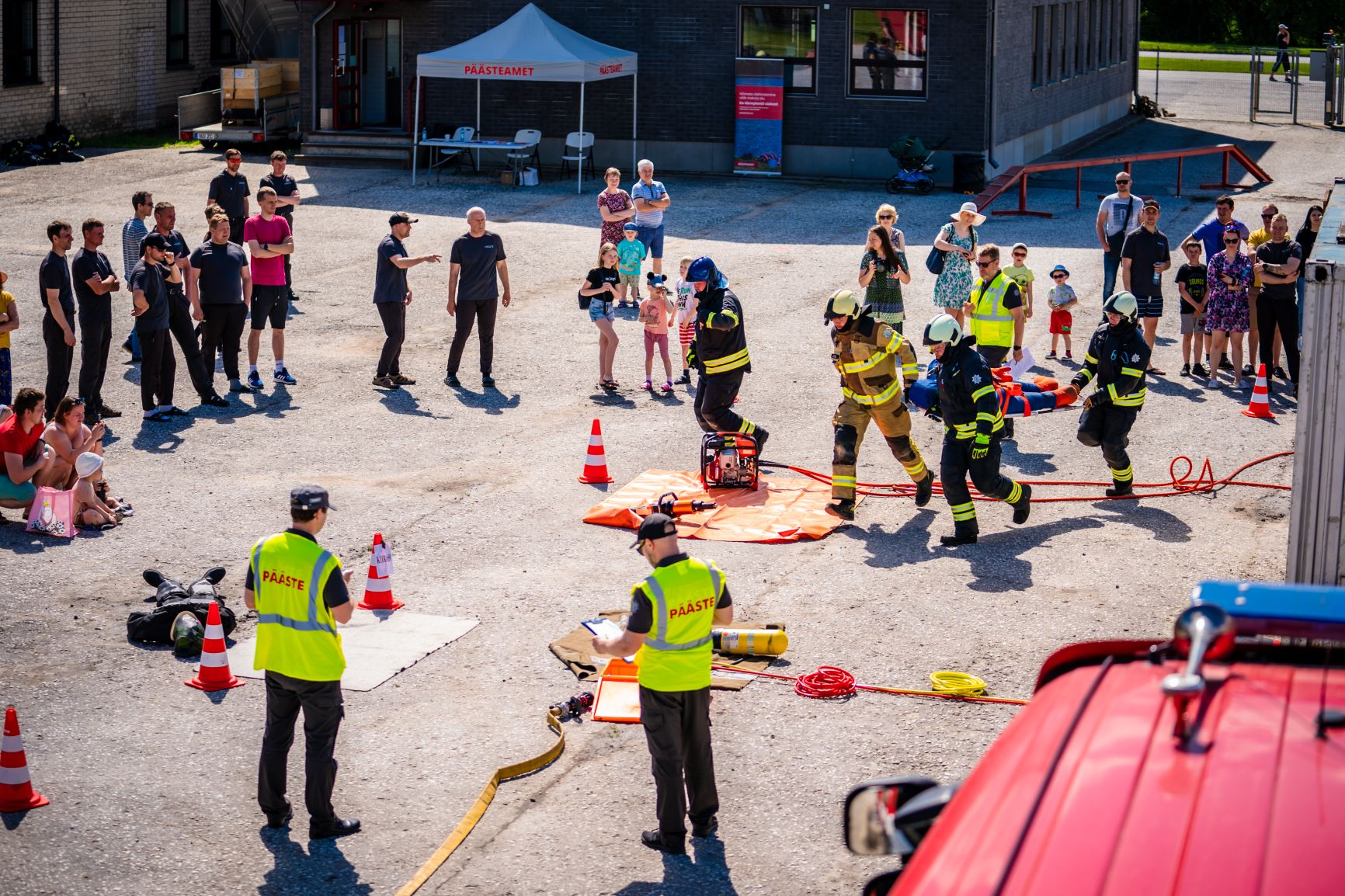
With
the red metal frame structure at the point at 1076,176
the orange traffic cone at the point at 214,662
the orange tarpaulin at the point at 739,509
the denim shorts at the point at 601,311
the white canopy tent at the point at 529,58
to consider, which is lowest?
the orange traffic cone at the point at 214,662

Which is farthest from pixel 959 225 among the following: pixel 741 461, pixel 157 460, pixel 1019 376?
pixel 157 460

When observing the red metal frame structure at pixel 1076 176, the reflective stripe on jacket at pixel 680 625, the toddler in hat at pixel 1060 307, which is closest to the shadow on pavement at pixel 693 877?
the reflective stripe on jacket at pixel 680 625

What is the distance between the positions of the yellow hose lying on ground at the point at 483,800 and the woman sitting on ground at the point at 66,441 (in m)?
5.42

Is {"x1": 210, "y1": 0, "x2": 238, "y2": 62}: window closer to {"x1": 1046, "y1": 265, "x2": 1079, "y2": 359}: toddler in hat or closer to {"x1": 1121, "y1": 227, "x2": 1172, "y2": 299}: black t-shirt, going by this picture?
{"x1": 1046, "y1": 265, "x2": 1079, "y2": 359}: toddler in hat

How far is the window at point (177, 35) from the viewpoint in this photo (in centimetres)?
3769

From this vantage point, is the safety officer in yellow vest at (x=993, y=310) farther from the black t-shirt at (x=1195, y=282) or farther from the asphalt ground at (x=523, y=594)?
the black t-shirt at (x=1195, y=282)

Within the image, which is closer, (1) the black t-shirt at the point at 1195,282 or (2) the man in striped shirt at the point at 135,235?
(2) the man in striped shirt at the point at 135,235

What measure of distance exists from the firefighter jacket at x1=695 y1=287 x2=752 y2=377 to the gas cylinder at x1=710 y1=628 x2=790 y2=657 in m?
4.00

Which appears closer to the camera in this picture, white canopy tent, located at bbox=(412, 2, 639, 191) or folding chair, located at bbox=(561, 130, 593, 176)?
white canopy tent, located at bbox=(412, 2, 639, 191)

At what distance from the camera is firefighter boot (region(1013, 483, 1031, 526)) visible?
1267 centimetres

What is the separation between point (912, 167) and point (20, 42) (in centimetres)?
1798

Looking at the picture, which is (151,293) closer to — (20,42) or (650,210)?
(650,210)

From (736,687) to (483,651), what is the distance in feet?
5.58

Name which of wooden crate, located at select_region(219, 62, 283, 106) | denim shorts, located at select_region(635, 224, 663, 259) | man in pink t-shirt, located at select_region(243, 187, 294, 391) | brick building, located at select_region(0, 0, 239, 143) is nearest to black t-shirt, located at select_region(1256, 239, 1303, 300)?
denim shorts, located at select_region(635, 224, 663, 259)
